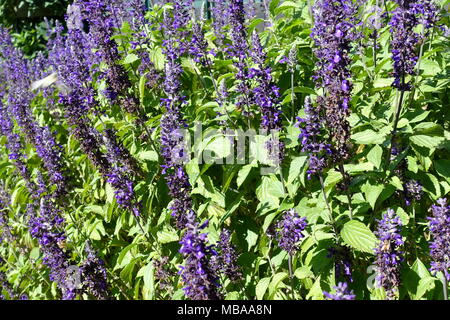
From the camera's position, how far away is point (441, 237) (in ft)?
9.41

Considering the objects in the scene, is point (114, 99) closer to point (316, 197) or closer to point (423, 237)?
point (316, 197)

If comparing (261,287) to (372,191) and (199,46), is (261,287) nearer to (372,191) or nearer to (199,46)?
(372,191)

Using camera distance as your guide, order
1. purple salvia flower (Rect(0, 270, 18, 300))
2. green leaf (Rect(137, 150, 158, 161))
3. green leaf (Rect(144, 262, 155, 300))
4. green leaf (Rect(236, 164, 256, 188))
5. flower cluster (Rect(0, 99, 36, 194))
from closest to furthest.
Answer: green leaf (Rect(236, 164, 256, 188))
green leaf (Rect(144, 262, 155, 300))
green leaf (Rect(137, 150, 158, 161))
purple salvia flower (Rect(0, 270, 18, 300))
flower cluster (Rect(0, 99, 36, 194))

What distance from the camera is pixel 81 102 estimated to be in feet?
15.8

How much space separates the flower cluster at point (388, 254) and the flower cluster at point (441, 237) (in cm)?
20

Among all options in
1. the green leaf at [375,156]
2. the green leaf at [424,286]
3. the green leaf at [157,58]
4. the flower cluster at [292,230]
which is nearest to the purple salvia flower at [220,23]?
the green leaf at [157,58]

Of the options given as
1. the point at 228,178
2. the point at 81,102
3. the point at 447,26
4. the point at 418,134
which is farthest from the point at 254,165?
the point at 447,26

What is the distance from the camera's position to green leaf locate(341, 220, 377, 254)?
3074 mm

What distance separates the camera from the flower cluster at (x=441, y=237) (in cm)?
283

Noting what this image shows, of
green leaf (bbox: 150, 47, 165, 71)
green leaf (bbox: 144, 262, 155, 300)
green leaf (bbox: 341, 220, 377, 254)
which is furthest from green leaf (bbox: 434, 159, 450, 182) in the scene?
green leaf (bbox: 150, 47, 165, 71)

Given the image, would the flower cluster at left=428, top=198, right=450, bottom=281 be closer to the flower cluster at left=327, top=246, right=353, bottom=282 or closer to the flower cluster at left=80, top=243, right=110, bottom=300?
the flower cluster at left=327, top=246, right=353, bottom=282

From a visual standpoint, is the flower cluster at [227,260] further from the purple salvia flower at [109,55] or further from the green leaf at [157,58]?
the green leaf at [157,58]

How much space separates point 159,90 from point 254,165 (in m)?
1.81

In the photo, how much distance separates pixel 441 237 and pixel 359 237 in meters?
0.48
